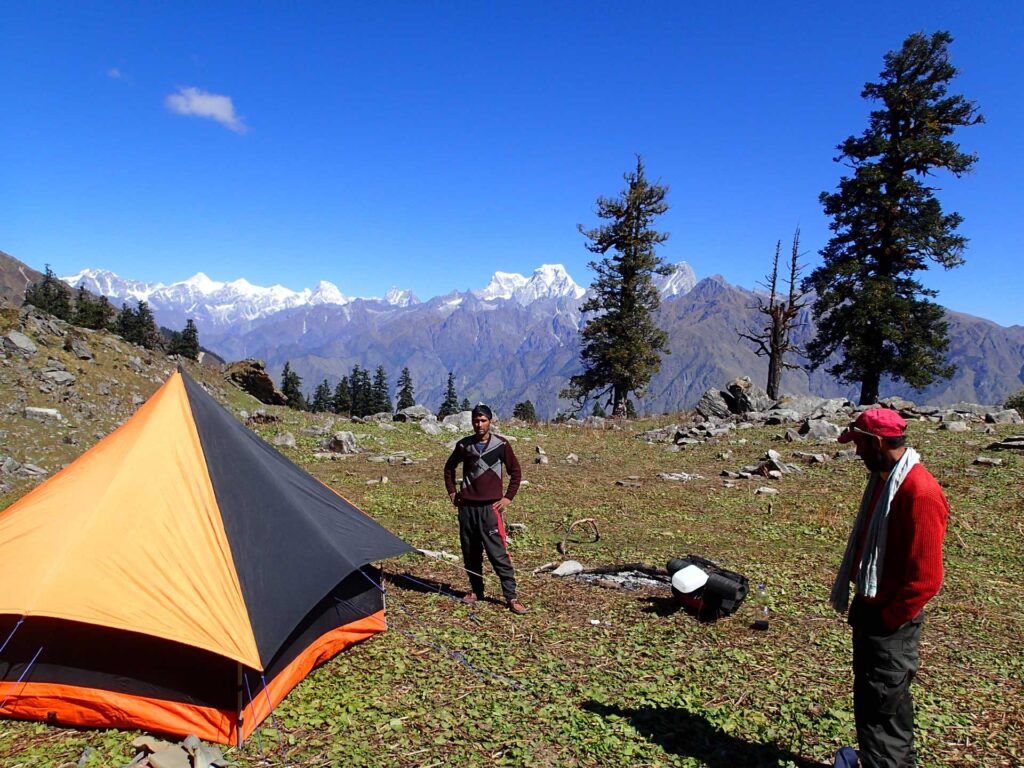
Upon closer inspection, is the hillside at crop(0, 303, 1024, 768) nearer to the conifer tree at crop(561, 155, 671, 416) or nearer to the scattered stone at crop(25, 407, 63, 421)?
the scattered stone at crop(25, 407, 63, 421)

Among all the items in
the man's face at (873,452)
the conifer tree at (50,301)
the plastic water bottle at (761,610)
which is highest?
the conifer tree at (50,301)

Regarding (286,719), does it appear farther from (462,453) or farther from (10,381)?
(10,381)

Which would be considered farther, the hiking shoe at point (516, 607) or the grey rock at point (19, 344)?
the grey rock at point (19, 344)

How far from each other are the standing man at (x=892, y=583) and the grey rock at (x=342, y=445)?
63.3 ft

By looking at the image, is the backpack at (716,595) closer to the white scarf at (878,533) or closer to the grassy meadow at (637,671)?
the grassy meadow at (637,671)

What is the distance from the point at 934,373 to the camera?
1017 inches

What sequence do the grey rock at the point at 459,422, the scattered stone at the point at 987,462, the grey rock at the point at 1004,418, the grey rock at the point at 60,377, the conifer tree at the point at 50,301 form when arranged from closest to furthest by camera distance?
the scattered stone at the point at 987,462 → the grey rock at the point at 60,377 → the grey rock at the point at 1004,418 → the grey rock at the point at 459,422 → the conifer tree at the point at 50,301

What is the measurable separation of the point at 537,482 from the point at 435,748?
12.3 m

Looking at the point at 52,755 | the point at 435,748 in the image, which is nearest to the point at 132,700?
Result: the point at 52,755

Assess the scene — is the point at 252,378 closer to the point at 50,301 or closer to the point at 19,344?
the point at 19,344

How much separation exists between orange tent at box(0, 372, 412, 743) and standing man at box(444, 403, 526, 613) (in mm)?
1793

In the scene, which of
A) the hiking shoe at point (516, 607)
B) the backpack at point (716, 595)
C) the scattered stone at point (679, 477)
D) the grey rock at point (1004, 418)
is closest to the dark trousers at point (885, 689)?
the backpack at point (716, 595)

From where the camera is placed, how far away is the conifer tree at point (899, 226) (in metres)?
25.2

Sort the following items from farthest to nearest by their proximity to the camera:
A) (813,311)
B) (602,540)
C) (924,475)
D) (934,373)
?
(813,311)
(934,373)
(602,540)
(924,475)
